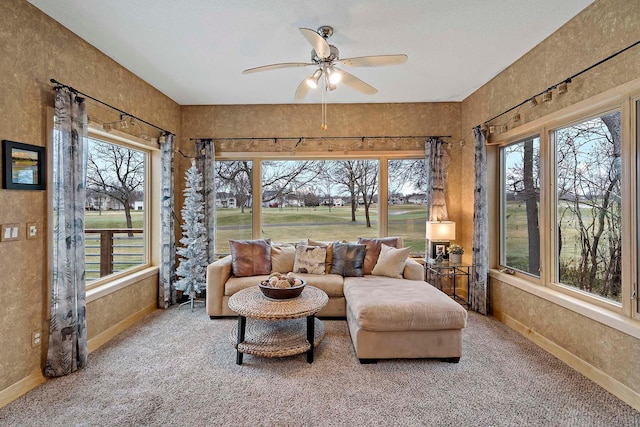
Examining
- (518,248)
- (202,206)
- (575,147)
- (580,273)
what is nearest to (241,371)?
(202,206)

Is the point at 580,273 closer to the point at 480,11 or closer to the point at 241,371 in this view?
the point at 480,11

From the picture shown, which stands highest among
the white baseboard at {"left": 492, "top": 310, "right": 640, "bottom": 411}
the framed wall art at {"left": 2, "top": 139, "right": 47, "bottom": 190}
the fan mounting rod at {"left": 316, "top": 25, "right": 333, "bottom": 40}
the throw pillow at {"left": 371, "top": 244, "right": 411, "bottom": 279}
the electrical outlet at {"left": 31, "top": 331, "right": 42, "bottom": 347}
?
the fan mounting rod at {"left": 316, "top": 25, "right": 333, "bottom": 40}

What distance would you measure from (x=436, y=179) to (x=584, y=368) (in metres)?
2.71

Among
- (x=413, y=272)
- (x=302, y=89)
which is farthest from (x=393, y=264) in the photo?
(x=302, y=89)

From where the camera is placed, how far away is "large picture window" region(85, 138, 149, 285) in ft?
10.5

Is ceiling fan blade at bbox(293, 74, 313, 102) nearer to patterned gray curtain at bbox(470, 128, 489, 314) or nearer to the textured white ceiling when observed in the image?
the textured white ceiling

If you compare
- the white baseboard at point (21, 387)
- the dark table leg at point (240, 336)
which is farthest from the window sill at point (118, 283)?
the dark table leg at point (240, 336)

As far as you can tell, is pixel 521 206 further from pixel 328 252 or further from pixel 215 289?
pixel 215 289

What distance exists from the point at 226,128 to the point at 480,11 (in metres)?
3.60

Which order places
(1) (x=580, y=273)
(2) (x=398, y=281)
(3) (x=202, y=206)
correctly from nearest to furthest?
1. (1) (x=580, y=273)
2. (2) (x=398, y=281)
3. (3) (x=202, y=206)

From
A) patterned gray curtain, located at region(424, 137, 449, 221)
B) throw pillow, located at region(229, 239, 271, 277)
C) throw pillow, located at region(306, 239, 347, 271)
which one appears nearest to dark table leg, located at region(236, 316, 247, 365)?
throw pillow, located at region(229, 239, 271, 277)

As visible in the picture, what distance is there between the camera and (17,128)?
2.20 m

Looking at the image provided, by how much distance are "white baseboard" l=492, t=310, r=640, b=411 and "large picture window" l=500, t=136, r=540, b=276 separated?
64 centimetres

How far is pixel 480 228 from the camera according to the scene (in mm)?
3730
